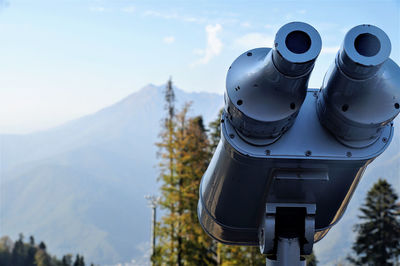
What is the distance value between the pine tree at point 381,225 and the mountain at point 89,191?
55.9m

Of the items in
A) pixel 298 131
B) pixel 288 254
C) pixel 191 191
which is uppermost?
pixel 191 191

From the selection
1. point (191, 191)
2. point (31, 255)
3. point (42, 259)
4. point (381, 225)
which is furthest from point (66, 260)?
point (381, 225)

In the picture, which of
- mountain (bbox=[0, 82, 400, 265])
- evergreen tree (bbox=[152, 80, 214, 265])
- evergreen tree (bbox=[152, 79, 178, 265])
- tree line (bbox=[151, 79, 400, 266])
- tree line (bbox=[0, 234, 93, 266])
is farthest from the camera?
mountain (bbox=[0, 82, 400, 265])

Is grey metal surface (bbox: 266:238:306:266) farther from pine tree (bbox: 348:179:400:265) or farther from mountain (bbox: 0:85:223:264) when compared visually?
mountain (bbox: 0:85:223:264)

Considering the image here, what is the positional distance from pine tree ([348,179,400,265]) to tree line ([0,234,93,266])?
1245 centimetres

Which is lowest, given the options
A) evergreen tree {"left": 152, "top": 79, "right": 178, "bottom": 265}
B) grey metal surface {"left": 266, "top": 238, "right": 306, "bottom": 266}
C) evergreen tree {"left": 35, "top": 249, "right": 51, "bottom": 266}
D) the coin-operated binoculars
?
grey metal surface {"left": 266, "top": 238, "right": 306, "bottom": 266}

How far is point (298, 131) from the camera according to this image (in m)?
3.25

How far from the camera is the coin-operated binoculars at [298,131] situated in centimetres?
283

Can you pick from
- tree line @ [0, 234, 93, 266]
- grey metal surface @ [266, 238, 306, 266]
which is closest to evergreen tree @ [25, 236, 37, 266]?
tree line @ [0, 234, 93, 266]

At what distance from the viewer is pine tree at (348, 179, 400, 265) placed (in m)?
20.7

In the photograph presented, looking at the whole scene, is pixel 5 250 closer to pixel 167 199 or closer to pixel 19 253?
pixel 19 253

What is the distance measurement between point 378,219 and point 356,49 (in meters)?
19.8

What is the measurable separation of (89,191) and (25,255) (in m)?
92.7

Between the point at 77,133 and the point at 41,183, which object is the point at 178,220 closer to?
the point at 41,183
